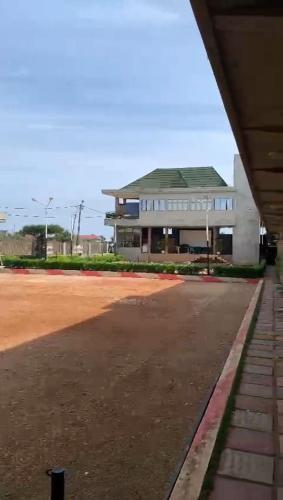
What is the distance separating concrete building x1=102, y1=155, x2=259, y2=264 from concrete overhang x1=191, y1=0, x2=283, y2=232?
36687 mm

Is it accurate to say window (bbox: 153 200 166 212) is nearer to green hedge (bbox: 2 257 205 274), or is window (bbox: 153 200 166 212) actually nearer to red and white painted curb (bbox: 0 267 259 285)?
green hedge (bbox: 2 257 205 274)

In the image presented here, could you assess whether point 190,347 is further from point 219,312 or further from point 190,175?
point 190,175

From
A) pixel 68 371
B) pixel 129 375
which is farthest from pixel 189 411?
pixel 68 371

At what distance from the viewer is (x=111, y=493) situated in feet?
10.6

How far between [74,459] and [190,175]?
47.4 m

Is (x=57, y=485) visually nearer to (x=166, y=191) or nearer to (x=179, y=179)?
(x=166, y=191)

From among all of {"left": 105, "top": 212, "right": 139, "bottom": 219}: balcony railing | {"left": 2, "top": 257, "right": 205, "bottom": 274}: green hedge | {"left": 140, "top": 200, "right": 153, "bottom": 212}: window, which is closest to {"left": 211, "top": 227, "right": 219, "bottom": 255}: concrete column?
{"left": 140, "top": 200, "right": 153, "bottom": 212}: window

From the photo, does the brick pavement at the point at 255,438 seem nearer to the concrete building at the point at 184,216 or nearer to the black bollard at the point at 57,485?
the black bollard at the point at 57,485

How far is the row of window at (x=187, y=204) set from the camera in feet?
144

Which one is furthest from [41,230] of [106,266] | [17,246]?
[106,266]

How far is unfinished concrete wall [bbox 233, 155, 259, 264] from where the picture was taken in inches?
1689

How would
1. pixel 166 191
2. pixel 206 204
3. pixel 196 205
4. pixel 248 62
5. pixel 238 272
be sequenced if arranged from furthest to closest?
pixel 166 191, pixel 196 205, pixel 206 204, pixel 238 272, pixel 248 62

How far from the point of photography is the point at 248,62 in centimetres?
351

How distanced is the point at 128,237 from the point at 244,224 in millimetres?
13224
